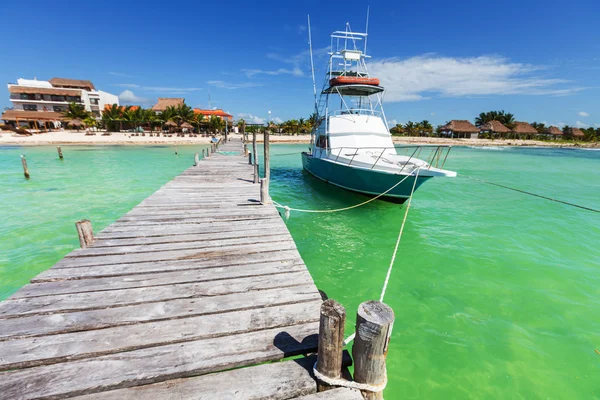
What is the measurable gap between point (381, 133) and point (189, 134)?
163 feet

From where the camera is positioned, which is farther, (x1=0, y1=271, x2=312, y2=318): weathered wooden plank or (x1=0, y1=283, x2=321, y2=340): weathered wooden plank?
(x1=0, y1=271, x2=312, y2=318): weathered wooden plank

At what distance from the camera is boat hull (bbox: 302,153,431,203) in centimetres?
930

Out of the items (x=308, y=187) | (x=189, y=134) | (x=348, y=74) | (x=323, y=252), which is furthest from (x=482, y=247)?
(x=189, y=134)

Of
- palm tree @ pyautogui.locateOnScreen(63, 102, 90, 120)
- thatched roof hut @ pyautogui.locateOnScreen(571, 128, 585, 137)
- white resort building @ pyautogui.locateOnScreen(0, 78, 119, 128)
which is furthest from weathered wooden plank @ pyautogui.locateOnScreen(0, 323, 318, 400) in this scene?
thatched roof hut @ pyautogui.locateOnScreen(571, 128, 585, 137)

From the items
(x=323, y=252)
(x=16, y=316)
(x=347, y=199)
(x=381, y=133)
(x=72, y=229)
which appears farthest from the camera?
(x=381, y=133)

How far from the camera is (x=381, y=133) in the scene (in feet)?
40.9

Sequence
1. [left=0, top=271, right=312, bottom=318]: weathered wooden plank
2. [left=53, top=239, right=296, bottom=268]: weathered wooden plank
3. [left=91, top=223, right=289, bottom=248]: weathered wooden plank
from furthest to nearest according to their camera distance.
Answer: [left=91, top=223, right=289, bottom=248]: weathered wooden plank → [left=53, top=239, right=296, bottom=268]: weathered wooden plank → [left=0, top=271, right=312, bottom=318]: weathered wooden plank

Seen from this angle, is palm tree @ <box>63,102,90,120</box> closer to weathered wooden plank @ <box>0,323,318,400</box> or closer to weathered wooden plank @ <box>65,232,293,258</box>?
weathered wooden plank @ <box>65,232,293,258</box>

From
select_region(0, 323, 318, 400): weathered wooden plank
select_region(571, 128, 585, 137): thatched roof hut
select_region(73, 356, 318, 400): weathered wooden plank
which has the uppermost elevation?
select_region(571, 128, 585, 137): thatched roof hut

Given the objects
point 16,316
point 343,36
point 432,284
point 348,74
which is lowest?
point 432,284

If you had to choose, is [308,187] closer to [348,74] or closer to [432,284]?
[348,74]

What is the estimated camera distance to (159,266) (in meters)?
3.51

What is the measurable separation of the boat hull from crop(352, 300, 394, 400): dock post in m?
7.97

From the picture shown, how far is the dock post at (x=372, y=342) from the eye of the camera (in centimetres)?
175
